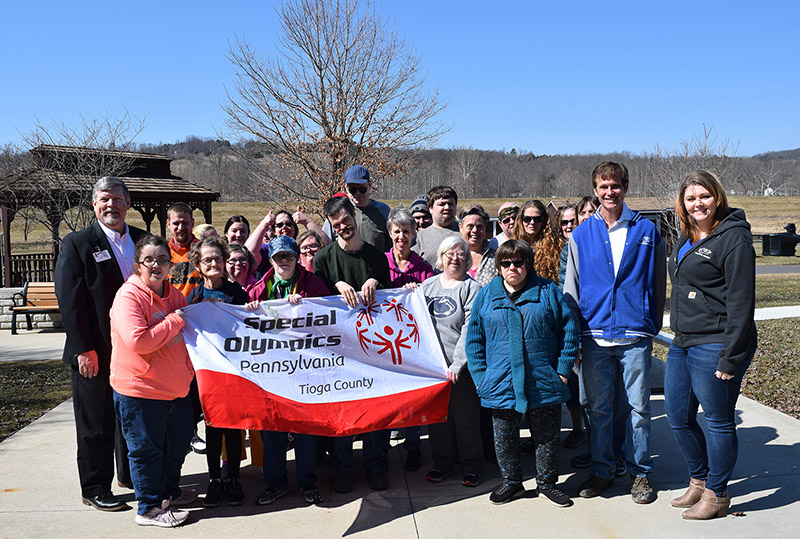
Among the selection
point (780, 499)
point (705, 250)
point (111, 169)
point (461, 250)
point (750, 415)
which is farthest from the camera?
point (111, 169)

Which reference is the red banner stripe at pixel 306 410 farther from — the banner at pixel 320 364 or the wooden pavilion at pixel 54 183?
the wooden pavilion at pixel 54 183

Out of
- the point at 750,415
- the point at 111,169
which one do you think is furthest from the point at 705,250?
the point at 111,169

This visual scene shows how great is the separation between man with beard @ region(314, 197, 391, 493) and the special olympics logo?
0.14 metres

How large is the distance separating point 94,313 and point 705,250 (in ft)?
14.2

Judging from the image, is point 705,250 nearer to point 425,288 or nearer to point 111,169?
point 425,288

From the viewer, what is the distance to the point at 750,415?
20.6ft

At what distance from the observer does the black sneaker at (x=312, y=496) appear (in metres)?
4.49

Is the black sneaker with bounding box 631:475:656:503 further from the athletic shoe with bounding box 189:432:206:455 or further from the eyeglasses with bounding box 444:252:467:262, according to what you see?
the athletic shoe with bounding box 189:432:206:455

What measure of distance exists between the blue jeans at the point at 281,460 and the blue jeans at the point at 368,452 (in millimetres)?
263

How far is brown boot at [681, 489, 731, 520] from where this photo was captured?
13.4 feet

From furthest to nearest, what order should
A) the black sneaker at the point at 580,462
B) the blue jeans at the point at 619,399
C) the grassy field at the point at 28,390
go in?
the grassy field at the point at 28,390, the black sneaker at the point at 580,462, the blue jeans at the point at 619,399

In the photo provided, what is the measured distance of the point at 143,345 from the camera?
399 centimetres

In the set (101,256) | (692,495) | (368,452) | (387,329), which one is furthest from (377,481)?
(101,256)

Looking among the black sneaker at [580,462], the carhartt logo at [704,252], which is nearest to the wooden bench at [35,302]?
the black sneaker at [580,462]
